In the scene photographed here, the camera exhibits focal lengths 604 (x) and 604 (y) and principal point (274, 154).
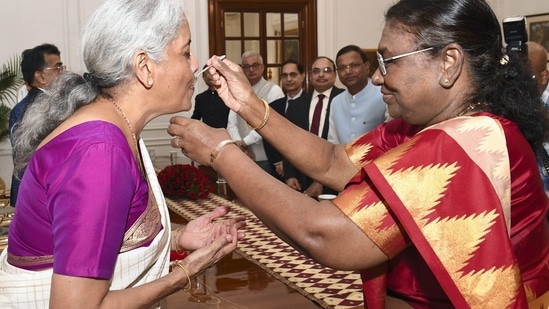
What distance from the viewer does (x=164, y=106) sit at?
158cm

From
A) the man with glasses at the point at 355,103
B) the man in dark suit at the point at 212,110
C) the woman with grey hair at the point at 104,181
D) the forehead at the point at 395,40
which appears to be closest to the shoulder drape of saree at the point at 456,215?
the forehead at the point at 395,40

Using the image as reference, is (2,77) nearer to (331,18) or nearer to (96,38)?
(331,18)

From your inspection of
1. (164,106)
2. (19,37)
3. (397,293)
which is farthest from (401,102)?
(19,37)

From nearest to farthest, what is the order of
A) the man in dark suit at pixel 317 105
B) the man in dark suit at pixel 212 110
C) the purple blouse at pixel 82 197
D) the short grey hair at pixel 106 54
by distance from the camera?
the purple blouse at pixel 82 197, the short grey hair at pixel 106 54, the man in dark suit at pixel 317 105, the man in dark suit at pixel 212 110

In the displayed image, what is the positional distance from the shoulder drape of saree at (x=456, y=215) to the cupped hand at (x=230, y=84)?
72 centimetres

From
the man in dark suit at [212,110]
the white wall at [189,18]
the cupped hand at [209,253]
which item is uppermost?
the white wall at [189,18]

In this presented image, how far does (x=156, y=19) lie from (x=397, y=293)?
3.11 feet

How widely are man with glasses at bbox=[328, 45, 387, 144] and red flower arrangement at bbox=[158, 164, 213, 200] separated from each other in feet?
4.21

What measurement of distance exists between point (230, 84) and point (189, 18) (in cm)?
614

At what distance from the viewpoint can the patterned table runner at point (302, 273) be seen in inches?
85.9

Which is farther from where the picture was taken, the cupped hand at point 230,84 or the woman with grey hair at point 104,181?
the cupped hand at point 230,84

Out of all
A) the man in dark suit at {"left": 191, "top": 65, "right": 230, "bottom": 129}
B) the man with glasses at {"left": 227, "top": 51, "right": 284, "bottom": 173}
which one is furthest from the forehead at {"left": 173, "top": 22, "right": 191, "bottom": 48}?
the man in dark suit at {"left": 191, "top": 65, "right": 230, "bottom": 129}

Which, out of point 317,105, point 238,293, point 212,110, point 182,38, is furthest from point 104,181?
point 212,110

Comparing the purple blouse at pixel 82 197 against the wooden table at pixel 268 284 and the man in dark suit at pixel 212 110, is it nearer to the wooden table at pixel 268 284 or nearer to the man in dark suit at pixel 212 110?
the wooden table at pixel 268 284
